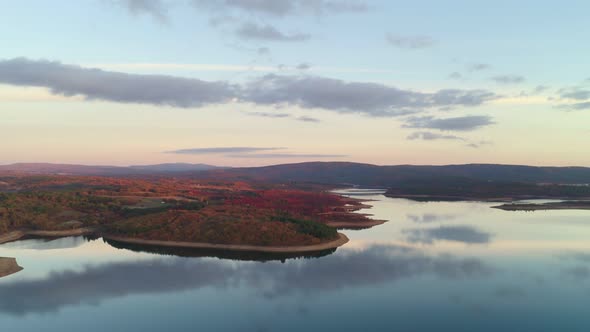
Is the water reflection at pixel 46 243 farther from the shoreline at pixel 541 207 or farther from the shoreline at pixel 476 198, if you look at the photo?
the shoreline at pixel 476 198

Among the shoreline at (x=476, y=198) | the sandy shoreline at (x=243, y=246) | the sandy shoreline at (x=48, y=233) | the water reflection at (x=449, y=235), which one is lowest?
the sandy shoreline at (x=48, y=233)

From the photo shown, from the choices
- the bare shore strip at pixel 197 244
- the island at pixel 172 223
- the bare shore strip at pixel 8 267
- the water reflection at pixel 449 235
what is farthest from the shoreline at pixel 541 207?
the bare shore strip at pixel 8 267

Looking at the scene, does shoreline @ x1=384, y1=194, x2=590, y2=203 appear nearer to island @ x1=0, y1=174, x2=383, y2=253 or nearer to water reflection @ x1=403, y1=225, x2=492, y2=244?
island @ x1=0, y1=174, x2=383, y2=253

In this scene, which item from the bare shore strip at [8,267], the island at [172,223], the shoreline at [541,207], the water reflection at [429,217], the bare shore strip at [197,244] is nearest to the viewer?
the bare shore strip at [8,267]

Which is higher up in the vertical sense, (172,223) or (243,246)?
(172,223)

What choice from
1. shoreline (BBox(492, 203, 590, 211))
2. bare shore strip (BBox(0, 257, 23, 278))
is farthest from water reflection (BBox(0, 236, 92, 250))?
shoreline (BBox(492, 203, 590, 211))

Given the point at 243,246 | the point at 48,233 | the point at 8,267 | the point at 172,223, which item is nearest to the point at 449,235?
the point at 243,246

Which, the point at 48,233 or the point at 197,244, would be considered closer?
the point at 197,244

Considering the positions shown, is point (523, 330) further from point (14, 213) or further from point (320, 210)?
point (14, 213)

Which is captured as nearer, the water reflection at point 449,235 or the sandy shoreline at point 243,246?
the sandy shoreline at point 243,246

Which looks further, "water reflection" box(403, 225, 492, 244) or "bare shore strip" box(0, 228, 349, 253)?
"water reflection" box(403, 225, 492, 244)

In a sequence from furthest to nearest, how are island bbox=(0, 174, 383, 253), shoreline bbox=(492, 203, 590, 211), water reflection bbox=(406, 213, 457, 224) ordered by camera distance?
shoreline bbox=(492, 203, 590, 211), water reflection bbox=(406, 213, 457, 224), island bbox=(0, 174, 383, 253)

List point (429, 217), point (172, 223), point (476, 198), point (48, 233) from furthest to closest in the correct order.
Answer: point (476, 198) → point (429, 217) → point (48, 233) → point (172, 223)

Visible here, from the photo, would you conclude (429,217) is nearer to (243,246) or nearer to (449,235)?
(449,235)
